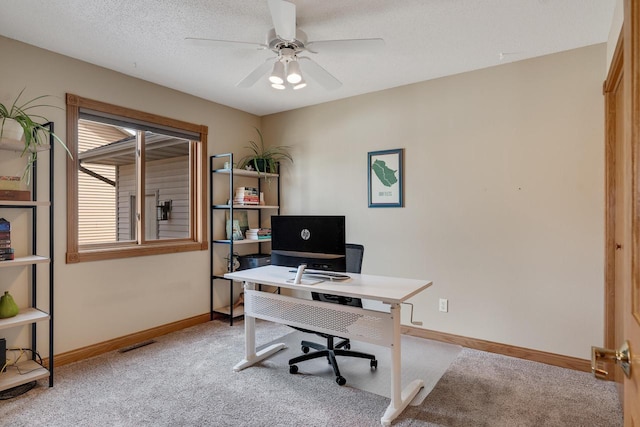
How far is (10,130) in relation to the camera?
2277mm

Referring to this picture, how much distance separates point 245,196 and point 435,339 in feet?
8.16

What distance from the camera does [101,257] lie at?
2.99 metres

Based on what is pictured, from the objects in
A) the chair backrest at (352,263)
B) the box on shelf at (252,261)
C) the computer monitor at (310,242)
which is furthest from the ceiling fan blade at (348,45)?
the box on shelf at (252,261)

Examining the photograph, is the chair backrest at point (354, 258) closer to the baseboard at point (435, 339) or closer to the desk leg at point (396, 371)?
the desk leg at point (396, 371)

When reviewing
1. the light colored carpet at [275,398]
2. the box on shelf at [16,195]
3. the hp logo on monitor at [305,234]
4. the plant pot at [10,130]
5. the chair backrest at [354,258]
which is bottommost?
the light colored carpet at [275,398]

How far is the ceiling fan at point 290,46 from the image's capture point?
1936mm

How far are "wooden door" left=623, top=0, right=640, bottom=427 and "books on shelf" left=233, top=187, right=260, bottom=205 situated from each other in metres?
3.57

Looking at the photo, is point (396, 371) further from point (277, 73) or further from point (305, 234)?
point (277, 73)

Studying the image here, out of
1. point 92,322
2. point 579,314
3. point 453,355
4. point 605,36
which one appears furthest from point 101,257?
point 605,36

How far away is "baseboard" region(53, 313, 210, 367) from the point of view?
2773mm

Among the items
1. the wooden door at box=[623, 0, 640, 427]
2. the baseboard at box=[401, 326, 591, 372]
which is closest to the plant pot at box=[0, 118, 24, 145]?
the wooden door at box=[623, 0, 640, 427]

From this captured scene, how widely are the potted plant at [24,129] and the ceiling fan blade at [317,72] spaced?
1.79 metres

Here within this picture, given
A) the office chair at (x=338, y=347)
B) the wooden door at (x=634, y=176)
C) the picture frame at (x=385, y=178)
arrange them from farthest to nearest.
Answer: the picture frame at (x=385, y=178), the office chair at (x=338, y=347), the wooden door at (x=634, y=176)

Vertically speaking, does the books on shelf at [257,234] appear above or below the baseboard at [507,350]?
above
